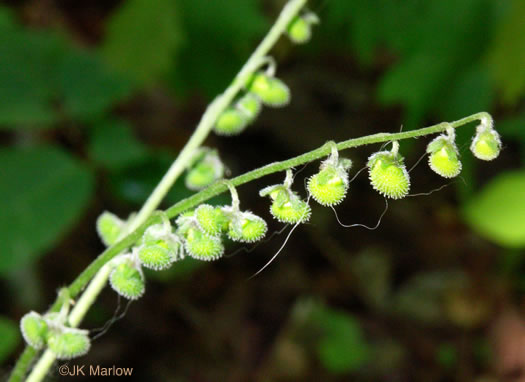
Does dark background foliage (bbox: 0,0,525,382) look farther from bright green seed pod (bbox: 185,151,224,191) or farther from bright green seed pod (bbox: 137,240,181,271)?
bright green seed pod (bbox: 137,240,181,271)

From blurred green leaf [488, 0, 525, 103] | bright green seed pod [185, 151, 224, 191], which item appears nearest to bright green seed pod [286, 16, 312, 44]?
bright green seed pod [185, 151, 224, 191]

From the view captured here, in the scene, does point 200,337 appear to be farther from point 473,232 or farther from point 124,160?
point 473,232

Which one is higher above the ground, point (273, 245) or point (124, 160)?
point (273, 245)

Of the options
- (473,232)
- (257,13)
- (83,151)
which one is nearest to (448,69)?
(257,13)

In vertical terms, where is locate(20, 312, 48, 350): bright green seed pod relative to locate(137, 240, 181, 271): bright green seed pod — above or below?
below

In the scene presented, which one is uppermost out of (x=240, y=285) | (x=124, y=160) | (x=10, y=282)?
(x=240, y=285)

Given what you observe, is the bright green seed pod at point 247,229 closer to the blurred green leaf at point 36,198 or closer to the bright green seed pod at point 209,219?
the bright green seed pod at point 209,219
